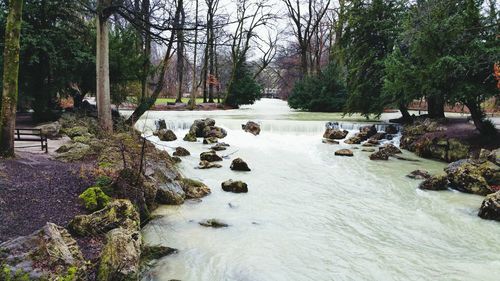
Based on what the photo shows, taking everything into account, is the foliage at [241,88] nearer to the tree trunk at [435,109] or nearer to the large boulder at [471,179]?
the tree trunk at [435,109]

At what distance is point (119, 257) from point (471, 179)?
28.5 ft

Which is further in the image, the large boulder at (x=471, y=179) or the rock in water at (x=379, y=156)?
the rock in water at (x=379, y=156)

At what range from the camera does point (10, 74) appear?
7.00m

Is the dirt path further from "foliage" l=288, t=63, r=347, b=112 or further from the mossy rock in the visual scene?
"foliage" l=288, t=63, r=347, b=112

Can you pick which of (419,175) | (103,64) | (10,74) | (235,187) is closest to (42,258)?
(10,74)

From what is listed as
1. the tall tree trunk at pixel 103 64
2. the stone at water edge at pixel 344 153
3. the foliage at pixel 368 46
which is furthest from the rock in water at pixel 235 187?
the foliage at pixel 368 46

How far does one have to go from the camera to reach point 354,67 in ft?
69.5

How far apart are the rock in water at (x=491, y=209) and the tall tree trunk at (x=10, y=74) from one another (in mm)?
9501

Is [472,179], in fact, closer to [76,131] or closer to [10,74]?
[10,74]

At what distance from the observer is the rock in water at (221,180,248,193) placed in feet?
30.5

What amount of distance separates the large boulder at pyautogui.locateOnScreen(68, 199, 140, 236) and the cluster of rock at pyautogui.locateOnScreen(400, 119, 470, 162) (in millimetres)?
11705

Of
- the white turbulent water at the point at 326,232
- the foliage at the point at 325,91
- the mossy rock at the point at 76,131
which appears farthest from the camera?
the foliage at the point at 325,91

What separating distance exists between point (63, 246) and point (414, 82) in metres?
Result: 13.4

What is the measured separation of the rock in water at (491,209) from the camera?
24.2 ft
